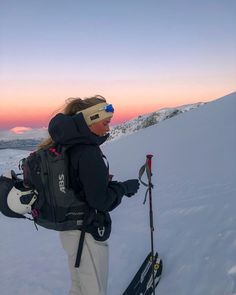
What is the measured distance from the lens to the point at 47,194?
3420mm

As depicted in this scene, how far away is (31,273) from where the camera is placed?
6.93 metres

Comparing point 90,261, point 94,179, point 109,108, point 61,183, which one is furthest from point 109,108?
point 90,261

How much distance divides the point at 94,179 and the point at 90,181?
39 millimetres

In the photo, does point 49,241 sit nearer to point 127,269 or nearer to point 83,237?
point 127,269

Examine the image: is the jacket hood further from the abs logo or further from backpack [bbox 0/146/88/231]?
the abs logo

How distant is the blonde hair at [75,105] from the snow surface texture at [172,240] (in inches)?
105

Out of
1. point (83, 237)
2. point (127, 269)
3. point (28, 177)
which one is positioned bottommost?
point (127, 269)

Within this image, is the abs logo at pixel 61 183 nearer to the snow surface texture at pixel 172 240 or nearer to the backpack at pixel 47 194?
the backpack at pixel 47 194

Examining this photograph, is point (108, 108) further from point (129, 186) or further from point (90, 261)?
point (90, 261)

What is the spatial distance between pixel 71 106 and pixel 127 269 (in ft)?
11.8

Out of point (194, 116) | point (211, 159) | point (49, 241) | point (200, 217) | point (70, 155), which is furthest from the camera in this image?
point (194, 116)

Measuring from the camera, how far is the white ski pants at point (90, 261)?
137 inches

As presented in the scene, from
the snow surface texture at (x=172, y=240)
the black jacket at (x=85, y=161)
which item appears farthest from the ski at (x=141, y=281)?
the black jacket at (x=85, y=161)

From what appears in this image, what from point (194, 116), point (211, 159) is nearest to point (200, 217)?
point (211, 159)
